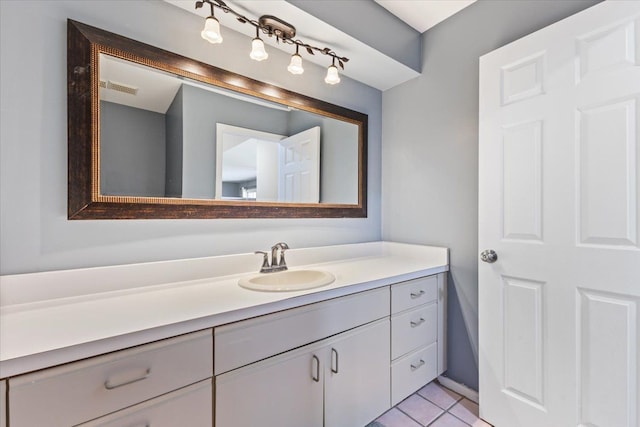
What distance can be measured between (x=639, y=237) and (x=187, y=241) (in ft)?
6.09

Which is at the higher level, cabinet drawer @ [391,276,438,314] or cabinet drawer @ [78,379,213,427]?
cabinet drawer @ [391,276,438,314]

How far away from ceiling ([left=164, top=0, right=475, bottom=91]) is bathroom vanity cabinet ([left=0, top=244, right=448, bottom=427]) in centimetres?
130

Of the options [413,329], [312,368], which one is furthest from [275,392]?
[413,329]

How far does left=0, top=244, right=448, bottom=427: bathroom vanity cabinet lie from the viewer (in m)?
0.74

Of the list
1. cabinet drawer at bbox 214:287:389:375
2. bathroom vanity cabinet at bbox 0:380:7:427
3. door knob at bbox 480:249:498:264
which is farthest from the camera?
door knob at bbox 480:249:498:264

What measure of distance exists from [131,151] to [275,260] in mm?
851

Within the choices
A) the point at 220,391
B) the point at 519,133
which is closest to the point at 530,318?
the point at 519,133

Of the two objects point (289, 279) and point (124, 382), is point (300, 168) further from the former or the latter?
point (124, 382)

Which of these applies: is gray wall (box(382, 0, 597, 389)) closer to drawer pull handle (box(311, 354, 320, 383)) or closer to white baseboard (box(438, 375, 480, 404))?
white baseboard (box(438, 375, 480, 404))

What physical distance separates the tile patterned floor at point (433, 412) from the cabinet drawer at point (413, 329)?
0.33 m

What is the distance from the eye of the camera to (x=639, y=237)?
3.44 feet

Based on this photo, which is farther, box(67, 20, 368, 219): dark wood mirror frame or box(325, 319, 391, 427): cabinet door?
box(325, 319, 391, 427): cabinet door

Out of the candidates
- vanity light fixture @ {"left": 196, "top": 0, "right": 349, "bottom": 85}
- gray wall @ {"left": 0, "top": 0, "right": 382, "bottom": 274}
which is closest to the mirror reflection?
gray wall @ {"left": 0, "top": 0, "right": 382, "bottom": 274}

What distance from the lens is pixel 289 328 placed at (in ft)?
3.65
